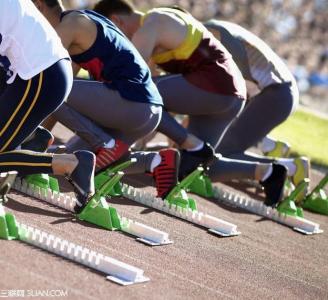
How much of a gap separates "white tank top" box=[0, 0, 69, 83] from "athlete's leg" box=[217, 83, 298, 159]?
3471 millimetres

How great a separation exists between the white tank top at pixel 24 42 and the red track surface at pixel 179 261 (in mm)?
842

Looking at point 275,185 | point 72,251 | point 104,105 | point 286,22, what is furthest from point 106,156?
point 286,22

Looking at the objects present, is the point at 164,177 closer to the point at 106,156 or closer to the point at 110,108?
the point at 106,156

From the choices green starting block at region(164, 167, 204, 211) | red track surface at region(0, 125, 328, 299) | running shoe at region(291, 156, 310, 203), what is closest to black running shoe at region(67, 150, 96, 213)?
red track surface at region(0, 125, 328, 299)

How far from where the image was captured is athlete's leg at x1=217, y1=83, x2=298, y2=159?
26.8ft

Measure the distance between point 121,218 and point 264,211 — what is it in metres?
2.12

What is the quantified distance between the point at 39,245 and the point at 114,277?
0.47m

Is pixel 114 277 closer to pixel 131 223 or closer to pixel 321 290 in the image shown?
pixel 131 223

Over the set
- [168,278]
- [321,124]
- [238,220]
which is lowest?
[321,124]

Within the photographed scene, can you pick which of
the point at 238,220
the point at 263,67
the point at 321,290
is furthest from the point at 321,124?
the point at 321,290

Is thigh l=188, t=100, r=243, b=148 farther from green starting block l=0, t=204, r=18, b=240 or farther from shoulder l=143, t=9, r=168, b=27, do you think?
green starting block l=0, t=204, r=18, b=240

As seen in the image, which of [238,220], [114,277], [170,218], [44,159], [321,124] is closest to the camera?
[114,277]

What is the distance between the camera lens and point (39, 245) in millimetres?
4672

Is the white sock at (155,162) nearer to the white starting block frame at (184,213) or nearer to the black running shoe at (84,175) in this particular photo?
the white starting block frame at (184,213)
